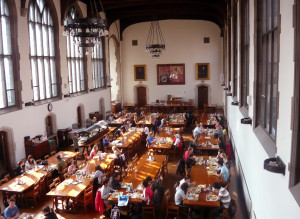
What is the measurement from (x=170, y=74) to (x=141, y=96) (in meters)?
3.49

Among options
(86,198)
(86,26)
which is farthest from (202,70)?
(86,26)

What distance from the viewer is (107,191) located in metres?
8.84

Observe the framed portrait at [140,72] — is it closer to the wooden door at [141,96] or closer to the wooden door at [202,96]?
the wooden door at [141,96]

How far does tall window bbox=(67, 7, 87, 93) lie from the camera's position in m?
18.8

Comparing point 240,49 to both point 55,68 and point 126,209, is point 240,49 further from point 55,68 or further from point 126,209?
point 55,68

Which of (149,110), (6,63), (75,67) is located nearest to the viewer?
(6,63)

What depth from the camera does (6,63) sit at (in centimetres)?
1302

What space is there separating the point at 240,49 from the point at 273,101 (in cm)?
530

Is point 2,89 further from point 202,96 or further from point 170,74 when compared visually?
point 202,96

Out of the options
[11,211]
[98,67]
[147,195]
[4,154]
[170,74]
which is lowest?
[11,211]

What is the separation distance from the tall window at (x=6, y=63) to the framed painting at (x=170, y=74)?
52.1ft

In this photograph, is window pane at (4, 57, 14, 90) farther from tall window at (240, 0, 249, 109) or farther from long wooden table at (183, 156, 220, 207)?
tall window at (240, 0, 249, 109)

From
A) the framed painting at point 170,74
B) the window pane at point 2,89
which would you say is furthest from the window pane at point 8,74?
the framed painting at point 170,74

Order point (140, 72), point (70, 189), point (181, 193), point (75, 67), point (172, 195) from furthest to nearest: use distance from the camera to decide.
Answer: point (140, 72) → point (75, 67) → point (172, 195) → point (70, 189) → point (181, 193)
